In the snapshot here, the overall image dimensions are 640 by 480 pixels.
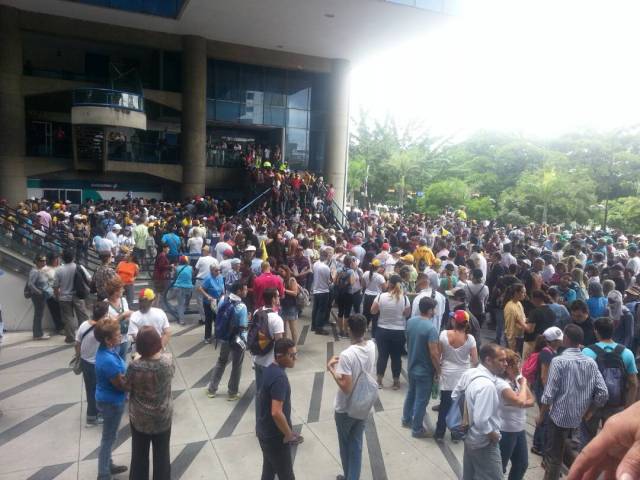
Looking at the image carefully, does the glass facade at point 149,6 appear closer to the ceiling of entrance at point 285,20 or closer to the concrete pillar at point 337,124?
the ceiling of entrance at point 285,20

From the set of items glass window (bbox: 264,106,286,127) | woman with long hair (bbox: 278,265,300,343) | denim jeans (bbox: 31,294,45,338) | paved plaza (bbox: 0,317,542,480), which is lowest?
paved plaza (bbox: 0,317,542,480)

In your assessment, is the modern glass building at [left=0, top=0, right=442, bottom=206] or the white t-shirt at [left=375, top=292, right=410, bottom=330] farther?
the modern glass building at [left=0, top=0, right=442, bottom=206]

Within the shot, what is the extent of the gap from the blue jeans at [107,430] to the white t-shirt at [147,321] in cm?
151

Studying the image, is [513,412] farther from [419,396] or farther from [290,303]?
[290,303]

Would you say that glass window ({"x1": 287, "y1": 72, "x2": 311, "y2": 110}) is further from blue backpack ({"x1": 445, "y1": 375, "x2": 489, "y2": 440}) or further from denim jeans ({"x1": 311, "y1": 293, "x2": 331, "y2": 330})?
blue backpack ({"x1": 445, "y1": 375, "x2": 489, "y2": 440})

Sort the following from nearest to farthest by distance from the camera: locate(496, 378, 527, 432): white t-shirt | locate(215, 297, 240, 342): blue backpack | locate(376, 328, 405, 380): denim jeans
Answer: locate(496, 378, 527, 432): white t-shirt, locate(215, 297, 240, 342): blue backpack, locate(376, 328, 405, 380): denim jeans

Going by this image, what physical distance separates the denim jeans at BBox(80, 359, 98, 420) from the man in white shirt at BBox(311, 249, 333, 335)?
16.8 feet

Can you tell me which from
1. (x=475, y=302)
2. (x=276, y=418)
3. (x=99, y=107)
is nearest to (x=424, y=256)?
(x=475, y=302)

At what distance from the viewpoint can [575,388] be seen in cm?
474

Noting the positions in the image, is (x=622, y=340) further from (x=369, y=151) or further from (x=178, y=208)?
(x=369, y=151)

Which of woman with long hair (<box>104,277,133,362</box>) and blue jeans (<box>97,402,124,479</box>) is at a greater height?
woman with long hair (<box>104,277,133,362</box>)

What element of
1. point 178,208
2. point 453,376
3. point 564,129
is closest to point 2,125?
point 178,208

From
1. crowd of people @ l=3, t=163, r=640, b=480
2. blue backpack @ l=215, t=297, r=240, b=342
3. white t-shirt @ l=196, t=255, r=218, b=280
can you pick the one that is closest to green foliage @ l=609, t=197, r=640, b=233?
crowd of people @ l=3, t=163, r=640, b=480

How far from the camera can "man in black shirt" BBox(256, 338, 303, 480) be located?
13.4 ft
